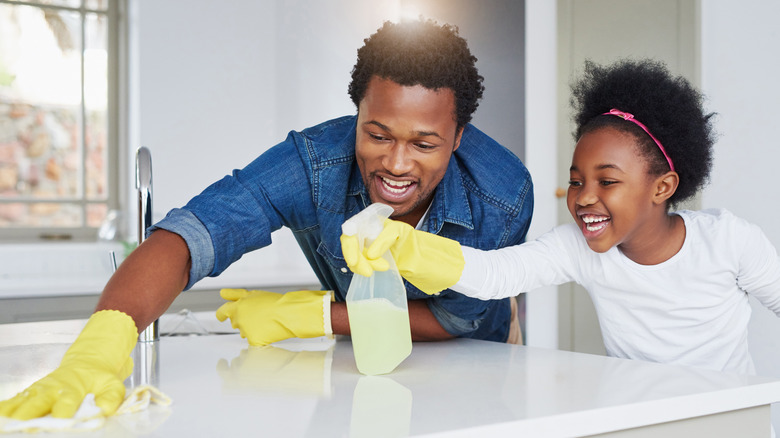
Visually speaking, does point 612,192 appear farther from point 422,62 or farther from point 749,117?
point 749,117

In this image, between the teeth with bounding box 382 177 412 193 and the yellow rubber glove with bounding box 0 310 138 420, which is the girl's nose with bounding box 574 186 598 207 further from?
the yellow rubber glove with bounding box 0 310 138 420

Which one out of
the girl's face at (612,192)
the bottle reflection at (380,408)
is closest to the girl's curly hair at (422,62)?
the girl's face at (612,192)

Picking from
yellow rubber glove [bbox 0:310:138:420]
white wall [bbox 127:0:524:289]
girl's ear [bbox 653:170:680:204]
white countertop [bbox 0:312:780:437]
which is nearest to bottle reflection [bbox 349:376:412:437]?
white countertop [bbox 0:312:780:437]

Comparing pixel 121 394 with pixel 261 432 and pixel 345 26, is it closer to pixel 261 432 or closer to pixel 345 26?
pixel 261 432

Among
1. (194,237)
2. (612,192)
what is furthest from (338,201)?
(612,192)

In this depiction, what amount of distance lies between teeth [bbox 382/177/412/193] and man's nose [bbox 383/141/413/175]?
0.04m

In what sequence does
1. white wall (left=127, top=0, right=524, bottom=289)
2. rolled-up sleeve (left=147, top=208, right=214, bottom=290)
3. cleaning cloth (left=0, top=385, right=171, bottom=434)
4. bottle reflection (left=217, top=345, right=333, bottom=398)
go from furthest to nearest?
white wall (left=127, top=0, right=524, bottom=289) < rolled-up sleeve (left=147, top=208, right=214, bottom=290) < bottle reflection (left=217, top=345, right=333, bottom=398) < cleaning cloth (left=0, top=385, right=171, bottom=434)

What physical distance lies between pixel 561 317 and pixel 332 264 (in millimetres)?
1602

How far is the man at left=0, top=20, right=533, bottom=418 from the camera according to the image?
104 centimetres

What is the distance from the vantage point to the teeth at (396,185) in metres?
1.15

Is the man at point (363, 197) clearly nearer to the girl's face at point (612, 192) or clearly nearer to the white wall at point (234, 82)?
the girl's face at point (612, 192)

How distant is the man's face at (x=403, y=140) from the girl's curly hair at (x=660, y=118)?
1.21ft

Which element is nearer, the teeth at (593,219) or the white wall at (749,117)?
the teeth at (593,219)

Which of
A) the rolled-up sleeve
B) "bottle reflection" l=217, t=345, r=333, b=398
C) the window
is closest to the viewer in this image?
"bottle reflection" l=217, t=345, r=333, b=398
